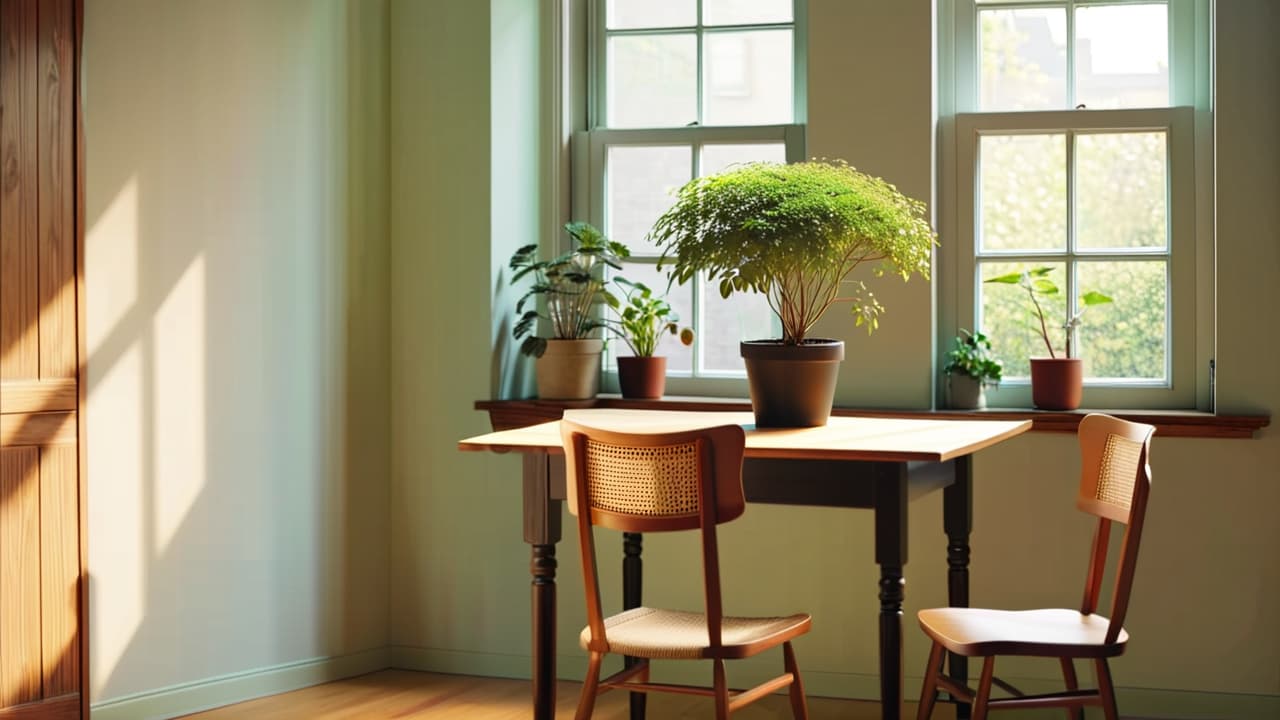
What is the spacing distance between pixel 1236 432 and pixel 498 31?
2.60 meters

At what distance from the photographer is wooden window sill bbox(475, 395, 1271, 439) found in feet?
12.0

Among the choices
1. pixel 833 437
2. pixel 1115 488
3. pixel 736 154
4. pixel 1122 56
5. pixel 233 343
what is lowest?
pixel 1115 488

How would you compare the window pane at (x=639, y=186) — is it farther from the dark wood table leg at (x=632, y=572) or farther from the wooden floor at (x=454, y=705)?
the wooden floor at (x=454, y=705)

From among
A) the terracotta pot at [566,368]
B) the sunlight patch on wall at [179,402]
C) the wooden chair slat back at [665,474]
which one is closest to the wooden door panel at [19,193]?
the sunlight patch on wall at [179,402]

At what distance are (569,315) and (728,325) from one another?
55 cm

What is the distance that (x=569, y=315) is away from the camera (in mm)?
4281

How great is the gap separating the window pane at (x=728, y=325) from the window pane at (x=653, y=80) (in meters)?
0.62

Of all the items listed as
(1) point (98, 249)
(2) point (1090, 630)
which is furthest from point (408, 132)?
(2) point (1090, 630)

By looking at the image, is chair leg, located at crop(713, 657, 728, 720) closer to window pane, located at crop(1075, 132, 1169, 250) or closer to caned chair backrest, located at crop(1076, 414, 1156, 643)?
caned chair backrest, located at crop(1076, 414, 1156, 643)

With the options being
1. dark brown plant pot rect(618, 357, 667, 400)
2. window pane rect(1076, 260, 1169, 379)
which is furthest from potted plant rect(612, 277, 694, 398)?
window pane rect(1076, 260, 1169, 379)

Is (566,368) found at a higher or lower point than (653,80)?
lower

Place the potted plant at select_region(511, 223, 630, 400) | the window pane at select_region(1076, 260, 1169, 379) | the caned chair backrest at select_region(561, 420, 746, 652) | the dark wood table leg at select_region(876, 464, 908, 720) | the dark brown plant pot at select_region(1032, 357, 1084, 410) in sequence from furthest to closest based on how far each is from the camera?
the potted plant at select_region(511, 223, 630, 400) < the window pane at select_region(1076, 260, 1169, 379) < the dark brown plant pot at select_region(1032, 357, 1084, 410) < the dark wood table leg at select_region(876, 464, 908, 720) < the caned chair backrest at select_region(561, 420, 746, 652)

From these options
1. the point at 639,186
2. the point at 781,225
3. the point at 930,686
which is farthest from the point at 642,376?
the point at 930,686

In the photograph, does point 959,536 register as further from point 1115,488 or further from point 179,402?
point 179,402
